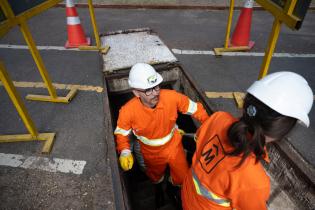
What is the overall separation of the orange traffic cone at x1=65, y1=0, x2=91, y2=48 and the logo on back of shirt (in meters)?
5.23

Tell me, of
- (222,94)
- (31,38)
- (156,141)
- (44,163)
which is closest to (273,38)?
(222,94)

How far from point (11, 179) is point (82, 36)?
13.3 feet

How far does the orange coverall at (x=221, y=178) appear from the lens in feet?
4.09

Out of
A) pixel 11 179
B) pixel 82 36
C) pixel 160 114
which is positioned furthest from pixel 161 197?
pixel 82 36

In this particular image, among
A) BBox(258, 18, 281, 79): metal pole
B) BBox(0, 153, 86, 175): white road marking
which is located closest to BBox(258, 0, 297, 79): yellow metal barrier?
BBox(258, 18, 281, 79): metal pole

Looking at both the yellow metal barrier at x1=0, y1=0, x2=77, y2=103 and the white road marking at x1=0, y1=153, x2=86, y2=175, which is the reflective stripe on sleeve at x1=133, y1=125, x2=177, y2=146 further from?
the yellow metal barrier at x1=0, y1=0, x2=77, y2=103

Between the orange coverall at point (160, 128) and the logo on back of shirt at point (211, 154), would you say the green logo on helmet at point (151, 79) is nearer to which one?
the orange coverall at point (160, 128)

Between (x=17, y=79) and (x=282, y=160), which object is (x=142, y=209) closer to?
(x=282, y=160)

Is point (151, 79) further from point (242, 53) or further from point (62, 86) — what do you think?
point (242, 53)

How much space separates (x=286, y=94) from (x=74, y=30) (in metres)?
5.62

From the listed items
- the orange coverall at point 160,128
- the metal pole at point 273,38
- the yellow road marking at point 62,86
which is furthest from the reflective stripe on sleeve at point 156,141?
the yellow road marking at point 62,86

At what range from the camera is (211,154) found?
57.6 inches

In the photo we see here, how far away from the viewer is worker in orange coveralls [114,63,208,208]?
2.22m

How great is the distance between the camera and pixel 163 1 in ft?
29.2
